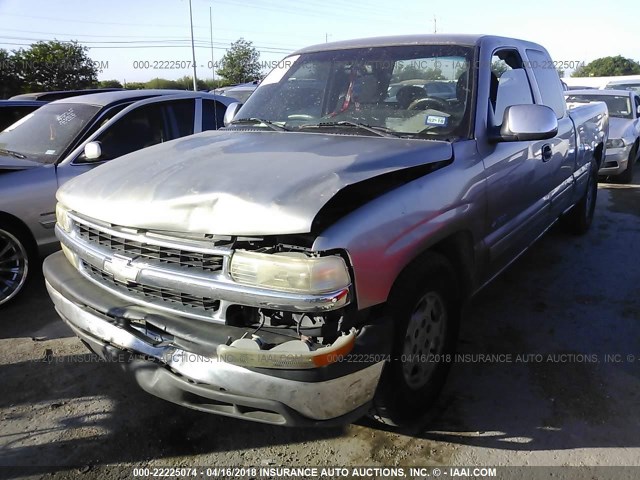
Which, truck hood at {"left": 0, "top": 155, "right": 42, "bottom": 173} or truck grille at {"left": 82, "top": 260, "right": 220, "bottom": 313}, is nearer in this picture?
truck grille at {"left": 82, "top": 260, "right": 220, "bottom": 313}

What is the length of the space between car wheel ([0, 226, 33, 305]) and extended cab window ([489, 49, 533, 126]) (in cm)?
370

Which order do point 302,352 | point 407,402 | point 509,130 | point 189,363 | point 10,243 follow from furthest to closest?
1. point 10,243
2. point 509,130
3. point 407,402
4. point 189,363
5. point 302,352

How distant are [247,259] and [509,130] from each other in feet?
5.92

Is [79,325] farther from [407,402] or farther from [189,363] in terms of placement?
[407,402]

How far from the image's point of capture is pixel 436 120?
3043 millimetres

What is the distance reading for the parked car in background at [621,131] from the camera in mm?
8852

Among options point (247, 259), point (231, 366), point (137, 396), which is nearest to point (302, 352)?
point (231, 366)

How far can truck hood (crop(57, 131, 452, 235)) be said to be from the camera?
6.81 feet

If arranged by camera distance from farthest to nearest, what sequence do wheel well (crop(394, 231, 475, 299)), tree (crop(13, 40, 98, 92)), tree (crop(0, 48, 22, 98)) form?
tree (crop(13, 40, 98, 92))
tree (crop(0, 48, 22, 98))
wheel well (crop(394, 231, 475, 299))

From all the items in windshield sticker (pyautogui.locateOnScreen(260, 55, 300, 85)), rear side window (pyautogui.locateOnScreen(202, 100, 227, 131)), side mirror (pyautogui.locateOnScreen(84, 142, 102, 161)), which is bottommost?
side mirror (pyautogui.locateOnScreen(84, 142, 102, 161))

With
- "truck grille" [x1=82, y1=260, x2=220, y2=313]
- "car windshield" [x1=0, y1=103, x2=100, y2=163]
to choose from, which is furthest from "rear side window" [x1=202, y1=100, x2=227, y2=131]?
"truck grille" [x1=82, y1=260, x2=220, y2=313]

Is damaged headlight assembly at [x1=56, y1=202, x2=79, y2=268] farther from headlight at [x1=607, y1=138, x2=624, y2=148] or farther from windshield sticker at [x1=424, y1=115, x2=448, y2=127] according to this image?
headlight at [x1=607, y1=138, x2=624, y2=148]

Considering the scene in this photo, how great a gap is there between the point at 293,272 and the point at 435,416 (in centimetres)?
135

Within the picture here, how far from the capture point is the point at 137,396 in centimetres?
302
